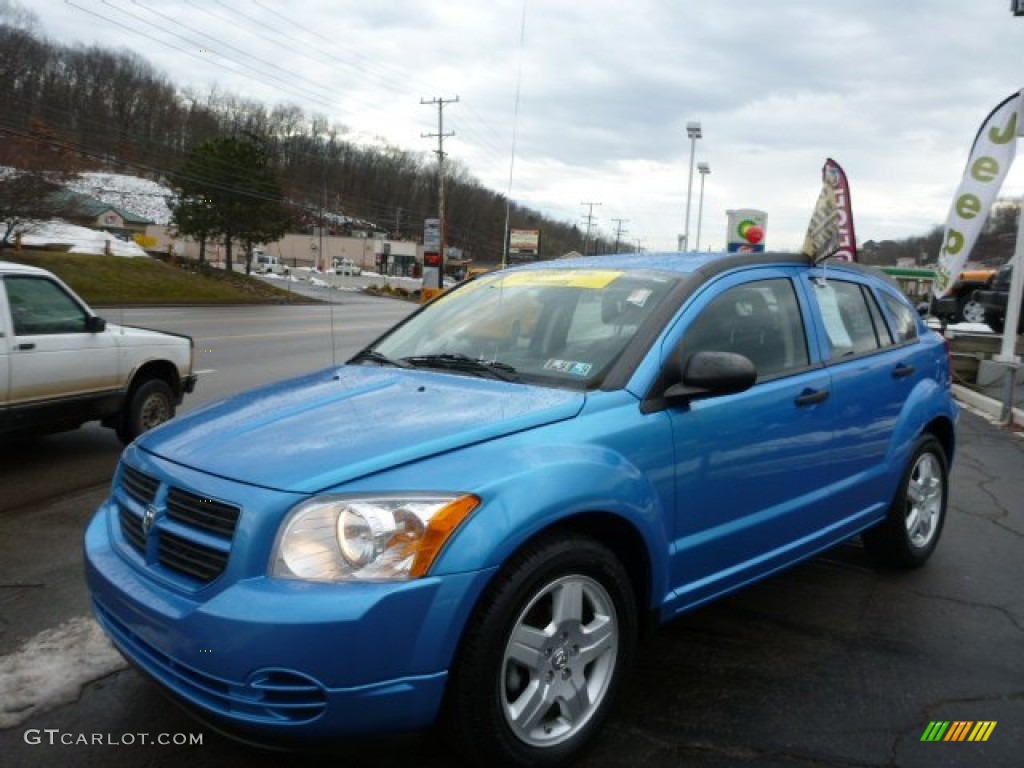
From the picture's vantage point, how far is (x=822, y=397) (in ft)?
12.0

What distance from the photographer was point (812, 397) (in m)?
3.60

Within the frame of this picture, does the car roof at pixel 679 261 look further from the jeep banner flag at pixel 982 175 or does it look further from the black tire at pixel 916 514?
the jeep banner flag at pixel 982 175

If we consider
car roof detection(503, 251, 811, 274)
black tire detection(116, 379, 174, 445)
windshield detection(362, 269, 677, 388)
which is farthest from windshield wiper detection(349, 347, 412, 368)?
black tire detection(116, 379, 174, 445)

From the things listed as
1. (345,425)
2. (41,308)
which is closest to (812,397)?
(345,425)

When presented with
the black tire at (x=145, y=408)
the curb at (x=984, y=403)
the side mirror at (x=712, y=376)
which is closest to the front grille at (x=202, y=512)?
the side mirror at (x=712, y=376)

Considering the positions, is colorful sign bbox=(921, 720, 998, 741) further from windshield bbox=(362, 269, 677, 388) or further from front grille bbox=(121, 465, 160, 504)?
front grille bbox=(121, 465, 160, 504)

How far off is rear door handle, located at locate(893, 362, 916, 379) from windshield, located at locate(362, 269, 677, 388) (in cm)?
162

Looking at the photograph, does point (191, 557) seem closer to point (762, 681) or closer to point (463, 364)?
point (463, 364)

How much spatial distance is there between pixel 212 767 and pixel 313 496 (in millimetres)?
1023

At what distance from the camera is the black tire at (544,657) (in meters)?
2.30

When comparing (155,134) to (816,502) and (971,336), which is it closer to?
(971,336)

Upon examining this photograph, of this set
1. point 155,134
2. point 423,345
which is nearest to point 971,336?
point 423,345

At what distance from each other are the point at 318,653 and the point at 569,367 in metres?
1.48
